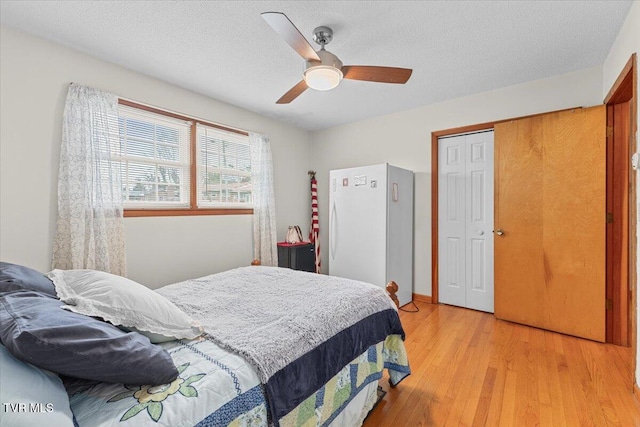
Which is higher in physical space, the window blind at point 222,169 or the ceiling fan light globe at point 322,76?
the ceiling fan light globe at point 322,76

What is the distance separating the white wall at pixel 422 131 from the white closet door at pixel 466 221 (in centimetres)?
17

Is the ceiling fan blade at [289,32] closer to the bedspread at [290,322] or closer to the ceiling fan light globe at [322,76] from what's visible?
the ceiling fan light globe at [322,76]

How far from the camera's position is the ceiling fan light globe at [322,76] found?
1859 millimetres

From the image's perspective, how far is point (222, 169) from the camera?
3488 millimetres

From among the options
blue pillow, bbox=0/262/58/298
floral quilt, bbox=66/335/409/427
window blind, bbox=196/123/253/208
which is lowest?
floral quilt, bbox=66/335/409/427

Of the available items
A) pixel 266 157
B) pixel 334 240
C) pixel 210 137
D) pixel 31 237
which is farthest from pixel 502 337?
pixel 31 237

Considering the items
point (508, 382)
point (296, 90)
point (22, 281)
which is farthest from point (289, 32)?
point (508, 382)

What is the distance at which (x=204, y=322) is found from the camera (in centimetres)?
141

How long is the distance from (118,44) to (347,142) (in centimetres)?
286

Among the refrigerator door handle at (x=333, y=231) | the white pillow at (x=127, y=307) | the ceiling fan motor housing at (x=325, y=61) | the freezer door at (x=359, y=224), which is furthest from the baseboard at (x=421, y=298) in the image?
the white pillow at (x=127, y=307)

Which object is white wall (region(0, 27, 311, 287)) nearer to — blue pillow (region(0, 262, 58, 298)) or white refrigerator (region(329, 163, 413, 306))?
blue pillow (region(0, 262, 58, 298))

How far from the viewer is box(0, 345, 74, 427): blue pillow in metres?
0.61

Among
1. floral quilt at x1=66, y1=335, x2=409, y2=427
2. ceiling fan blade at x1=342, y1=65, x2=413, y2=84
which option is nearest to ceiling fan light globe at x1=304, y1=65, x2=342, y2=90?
ceiling fan blade at x1=342, y1=65, x2=413, y2=84

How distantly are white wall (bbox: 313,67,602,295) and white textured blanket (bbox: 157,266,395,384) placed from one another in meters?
2.02
